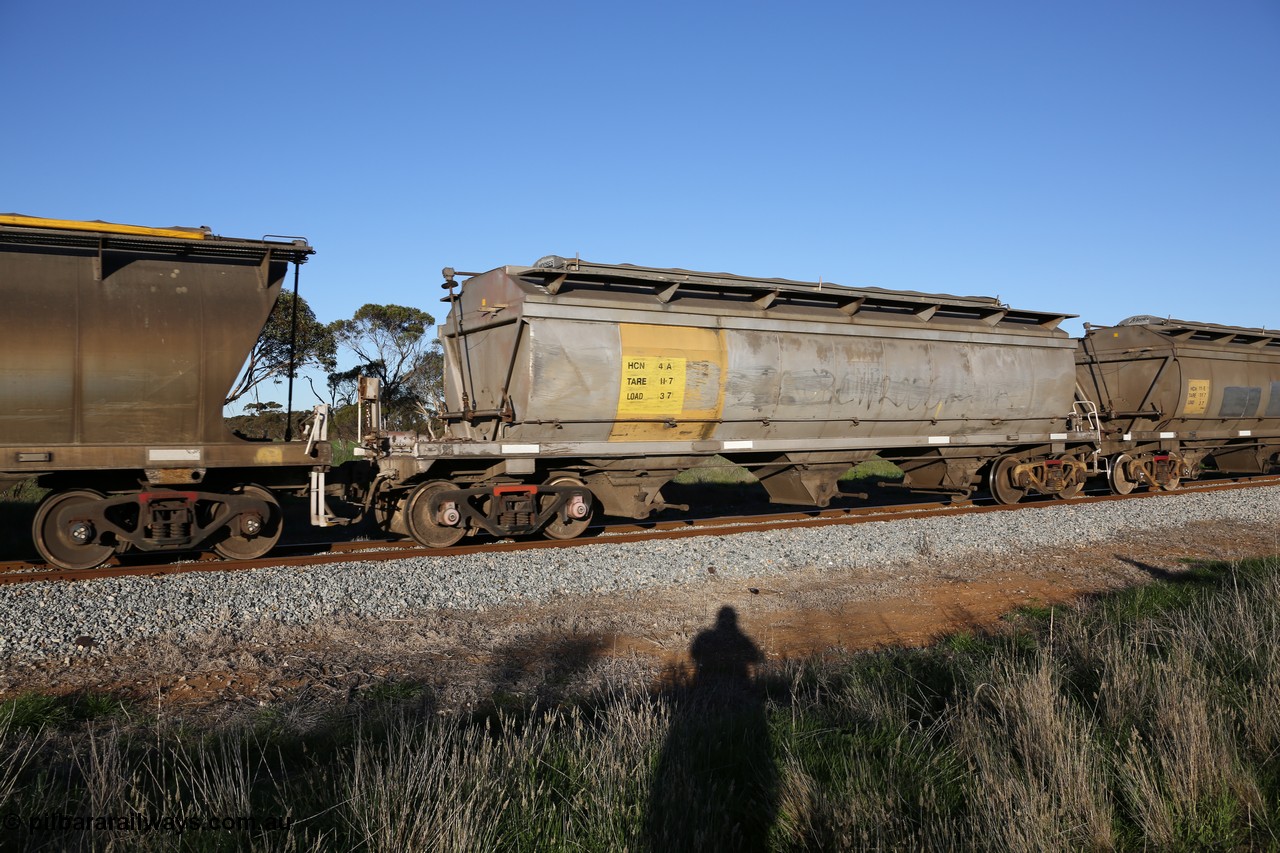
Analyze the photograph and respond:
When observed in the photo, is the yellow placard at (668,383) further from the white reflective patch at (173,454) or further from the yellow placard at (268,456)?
the white reflective patch at (173,454)

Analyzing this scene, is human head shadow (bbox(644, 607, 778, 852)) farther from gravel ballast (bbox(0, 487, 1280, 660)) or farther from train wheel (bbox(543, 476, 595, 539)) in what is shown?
train wheel (bbox(543, 476, 595, 539))

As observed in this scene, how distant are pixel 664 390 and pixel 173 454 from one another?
5.80 m

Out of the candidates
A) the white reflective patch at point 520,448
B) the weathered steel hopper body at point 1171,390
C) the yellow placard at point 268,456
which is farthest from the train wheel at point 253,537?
the weathered steel hopper body at point 1171,390

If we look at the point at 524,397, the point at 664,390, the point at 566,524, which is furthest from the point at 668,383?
the point at 566,524

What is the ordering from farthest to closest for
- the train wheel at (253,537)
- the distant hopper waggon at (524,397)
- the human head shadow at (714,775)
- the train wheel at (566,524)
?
the train wheel at (566,524) → the train wheel at (253,537) → the distant hopper waggon at (524,397) → the human head shadow at (714,775)

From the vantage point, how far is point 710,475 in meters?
21.6

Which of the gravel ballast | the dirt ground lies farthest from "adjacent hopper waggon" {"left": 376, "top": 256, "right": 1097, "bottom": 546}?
the dirt ground

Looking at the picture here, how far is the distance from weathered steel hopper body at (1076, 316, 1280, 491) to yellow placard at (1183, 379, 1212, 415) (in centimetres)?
2

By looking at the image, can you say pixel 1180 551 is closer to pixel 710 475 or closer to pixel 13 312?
pixel 710 475

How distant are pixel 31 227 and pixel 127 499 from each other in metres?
2.85

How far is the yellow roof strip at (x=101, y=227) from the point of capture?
835cm

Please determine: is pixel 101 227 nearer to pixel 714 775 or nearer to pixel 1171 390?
pixel 714 775

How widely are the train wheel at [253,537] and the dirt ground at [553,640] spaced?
102 inches

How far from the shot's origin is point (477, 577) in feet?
29.9
